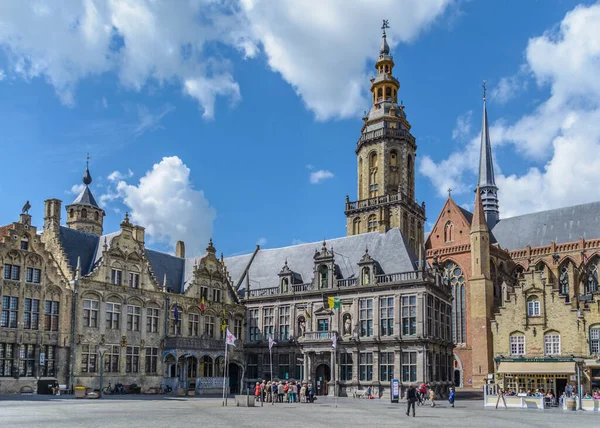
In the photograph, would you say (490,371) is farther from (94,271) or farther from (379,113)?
(94,271)

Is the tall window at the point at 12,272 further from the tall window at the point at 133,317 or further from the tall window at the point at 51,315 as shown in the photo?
the tall window at the point at 133,317

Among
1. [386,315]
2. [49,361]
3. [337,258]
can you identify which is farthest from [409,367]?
[49,361]

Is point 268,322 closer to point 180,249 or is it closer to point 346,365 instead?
point 346,365

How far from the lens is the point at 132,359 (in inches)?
1980

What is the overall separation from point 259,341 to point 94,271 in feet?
54.8

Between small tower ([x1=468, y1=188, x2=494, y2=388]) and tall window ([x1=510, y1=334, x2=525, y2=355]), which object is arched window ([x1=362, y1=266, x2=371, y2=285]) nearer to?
tall window ([x1=510, y1=334, x2=525, y2=355])

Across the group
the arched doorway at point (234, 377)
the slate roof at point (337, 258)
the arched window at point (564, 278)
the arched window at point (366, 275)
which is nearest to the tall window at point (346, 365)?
the arched window at point (366, 275)

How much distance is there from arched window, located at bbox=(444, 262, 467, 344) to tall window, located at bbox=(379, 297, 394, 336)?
869 inches

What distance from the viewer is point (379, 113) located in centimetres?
8069

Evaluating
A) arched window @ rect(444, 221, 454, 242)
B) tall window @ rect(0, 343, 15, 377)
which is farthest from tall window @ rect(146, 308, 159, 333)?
arched window @ rect(444, 221, 454, 242)

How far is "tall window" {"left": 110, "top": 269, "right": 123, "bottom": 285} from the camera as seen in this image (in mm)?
50094

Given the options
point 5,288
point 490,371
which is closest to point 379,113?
point 490,371

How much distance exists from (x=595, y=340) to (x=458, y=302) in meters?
27.0

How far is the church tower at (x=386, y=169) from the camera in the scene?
76.0 m
